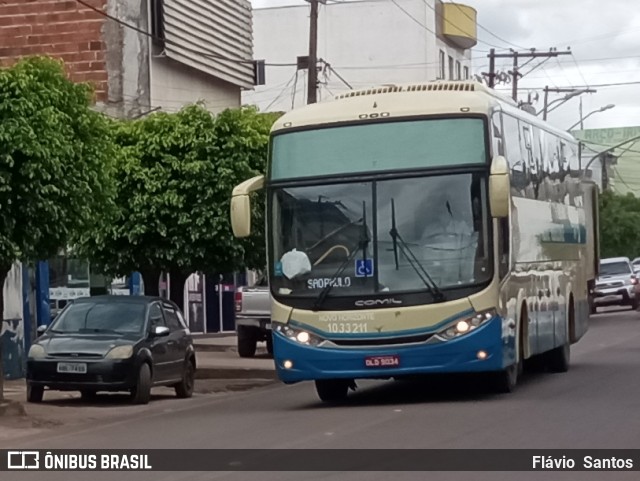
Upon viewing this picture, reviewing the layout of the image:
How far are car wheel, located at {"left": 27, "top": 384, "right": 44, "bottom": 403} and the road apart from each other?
172cm

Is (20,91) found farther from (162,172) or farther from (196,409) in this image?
(162,172)

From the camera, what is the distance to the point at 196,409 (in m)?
19.3

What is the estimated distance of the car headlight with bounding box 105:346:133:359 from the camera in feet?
63.9

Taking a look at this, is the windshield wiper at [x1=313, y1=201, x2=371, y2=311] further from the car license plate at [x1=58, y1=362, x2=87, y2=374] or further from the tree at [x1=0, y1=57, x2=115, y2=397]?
the car license plate at [x1=58, y1=362, x2=87, y2=374]

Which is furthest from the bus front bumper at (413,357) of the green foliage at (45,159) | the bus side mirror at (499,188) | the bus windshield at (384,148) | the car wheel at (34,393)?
the car wheel at (34,393)

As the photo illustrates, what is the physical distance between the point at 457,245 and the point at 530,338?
10.0ft

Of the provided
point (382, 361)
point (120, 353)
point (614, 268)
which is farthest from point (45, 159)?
point (614, 268)

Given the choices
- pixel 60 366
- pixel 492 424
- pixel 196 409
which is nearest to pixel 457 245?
pixel 492 424

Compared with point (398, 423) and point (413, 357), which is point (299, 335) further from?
point (398, 423)

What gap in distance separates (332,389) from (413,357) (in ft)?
7.75

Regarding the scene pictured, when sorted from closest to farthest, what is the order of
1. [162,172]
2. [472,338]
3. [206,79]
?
[472,338] → [162,172] → [206,79]

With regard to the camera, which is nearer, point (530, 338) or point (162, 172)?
point (530, 338)

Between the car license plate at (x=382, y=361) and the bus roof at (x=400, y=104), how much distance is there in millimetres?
2936

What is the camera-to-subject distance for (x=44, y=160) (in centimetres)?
1697
